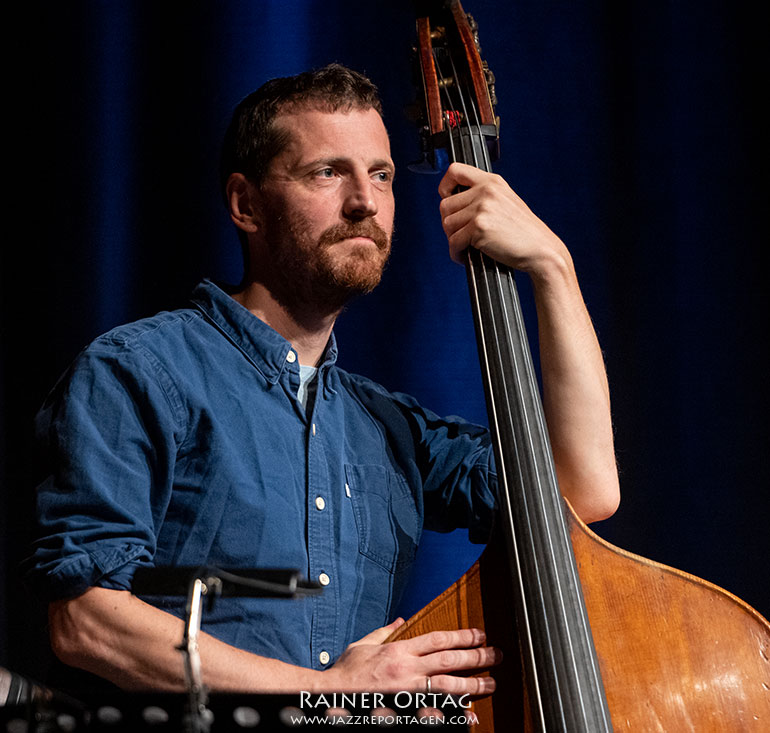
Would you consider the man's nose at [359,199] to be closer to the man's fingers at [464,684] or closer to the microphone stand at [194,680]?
the man's fingers at [464,684]

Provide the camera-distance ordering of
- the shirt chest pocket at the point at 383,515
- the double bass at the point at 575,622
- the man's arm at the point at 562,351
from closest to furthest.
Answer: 1. the double bass at the point at 575,622
2. the man's arm at the point at 562,351
3. the shirt chest pocket at the point at 383,515

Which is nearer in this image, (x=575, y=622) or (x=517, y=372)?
(x=575, y=622)

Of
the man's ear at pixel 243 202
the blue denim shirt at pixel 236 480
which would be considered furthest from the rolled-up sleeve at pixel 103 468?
the man's ear at pixel 243 202

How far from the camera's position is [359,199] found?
141cm

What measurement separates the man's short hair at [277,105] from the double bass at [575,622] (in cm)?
60

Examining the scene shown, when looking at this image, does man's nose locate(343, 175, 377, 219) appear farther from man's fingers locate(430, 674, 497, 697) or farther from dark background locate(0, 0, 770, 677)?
man's fingers locate(430, 674, 497, 697)

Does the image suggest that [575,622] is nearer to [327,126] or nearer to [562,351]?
[562,351]

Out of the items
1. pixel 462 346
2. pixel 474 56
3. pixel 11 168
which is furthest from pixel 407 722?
pixel 11 168

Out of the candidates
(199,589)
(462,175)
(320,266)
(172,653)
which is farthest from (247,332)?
(199,589)

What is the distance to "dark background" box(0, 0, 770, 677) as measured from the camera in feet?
5.41

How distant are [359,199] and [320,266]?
0.39ft

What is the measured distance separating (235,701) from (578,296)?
0.82 meters

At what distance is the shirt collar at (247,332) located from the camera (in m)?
1.34

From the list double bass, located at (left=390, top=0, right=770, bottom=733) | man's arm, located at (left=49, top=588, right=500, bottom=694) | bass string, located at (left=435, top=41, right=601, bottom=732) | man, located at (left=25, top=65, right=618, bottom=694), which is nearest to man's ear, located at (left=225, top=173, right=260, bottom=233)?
man, located at (left=25, top=65, right=618, bottom=694)
